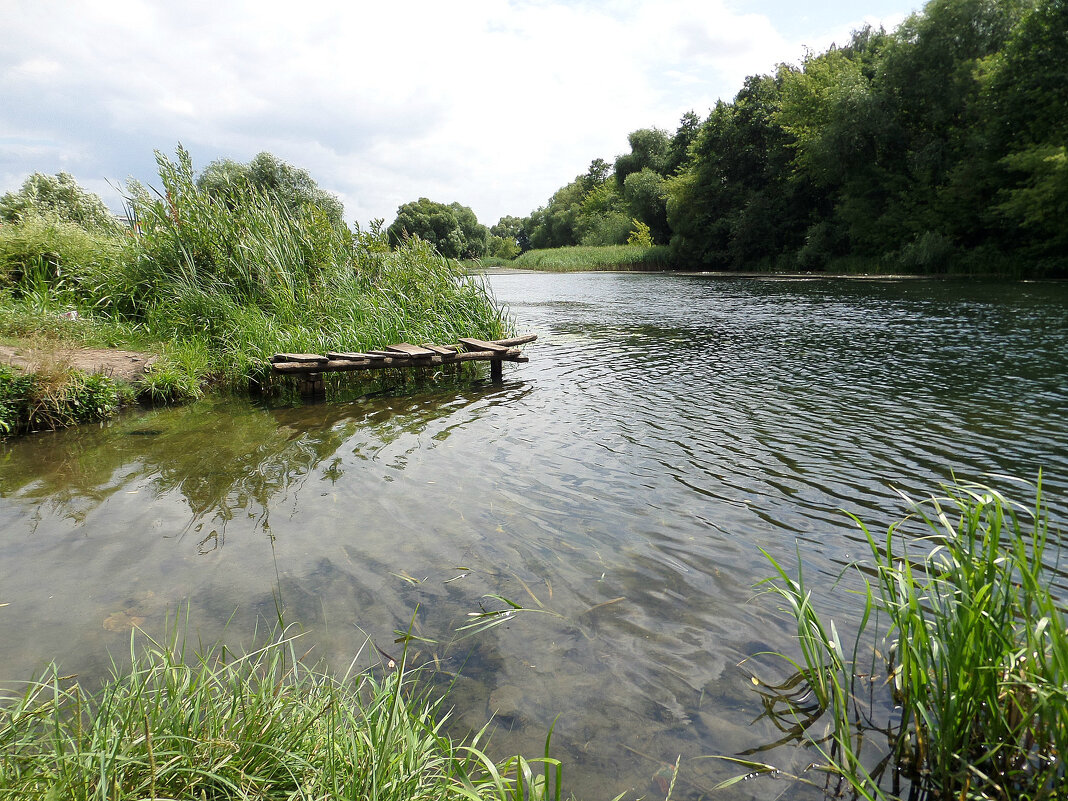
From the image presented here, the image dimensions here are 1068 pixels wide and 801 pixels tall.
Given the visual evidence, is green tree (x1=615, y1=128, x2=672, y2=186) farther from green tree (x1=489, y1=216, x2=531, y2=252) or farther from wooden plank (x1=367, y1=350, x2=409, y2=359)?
wooden plank (x1=367, y1=350, x2=409, y2=359)

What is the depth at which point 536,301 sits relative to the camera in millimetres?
27344

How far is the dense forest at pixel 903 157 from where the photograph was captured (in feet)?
91.4

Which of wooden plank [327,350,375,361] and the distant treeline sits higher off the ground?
the distant treeline

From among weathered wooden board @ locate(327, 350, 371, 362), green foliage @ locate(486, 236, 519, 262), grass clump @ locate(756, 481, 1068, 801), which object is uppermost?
green foliage @ locate(486, 236, 519, 262)

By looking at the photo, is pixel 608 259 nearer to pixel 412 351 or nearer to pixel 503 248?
pixel 412 351

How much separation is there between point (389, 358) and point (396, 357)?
10 centimetres

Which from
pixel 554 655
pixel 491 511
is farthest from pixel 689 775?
pixel 491 511

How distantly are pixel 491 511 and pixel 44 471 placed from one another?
4.04 meters

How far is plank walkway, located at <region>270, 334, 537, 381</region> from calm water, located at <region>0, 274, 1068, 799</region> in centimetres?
50

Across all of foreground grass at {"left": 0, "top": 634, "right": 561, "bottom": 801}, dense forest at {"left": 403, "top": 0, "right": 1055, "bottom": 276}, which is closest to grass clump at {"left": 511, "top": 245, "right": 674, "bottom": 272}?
dense forest at {"left": 403, "top": 0, "right": 1055, "bottom": 276}

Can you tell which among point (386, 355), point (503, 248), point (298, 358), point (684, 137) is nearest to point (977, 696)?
point (298, 358)

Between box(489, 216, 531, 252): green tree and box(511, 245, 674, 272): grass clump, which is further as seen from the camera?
box(489, 216, 531, 252): green tree

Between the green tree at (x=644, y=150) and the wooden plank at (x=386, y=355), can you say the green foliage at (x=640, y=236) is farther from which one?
the wooden plank at (x=386, y=355)

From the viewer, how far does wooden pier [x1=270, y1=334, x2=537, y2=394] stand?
805cm
